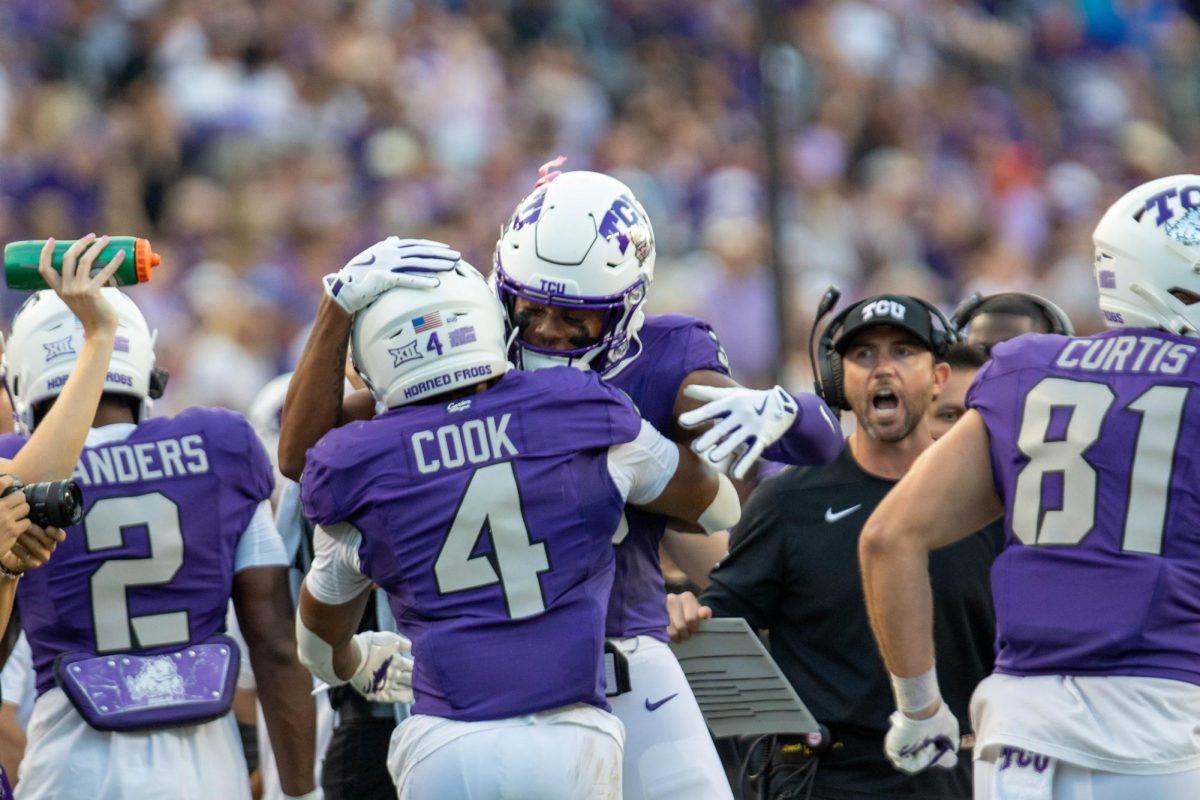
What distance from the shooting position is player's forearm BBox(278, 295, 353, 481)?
4.25 m

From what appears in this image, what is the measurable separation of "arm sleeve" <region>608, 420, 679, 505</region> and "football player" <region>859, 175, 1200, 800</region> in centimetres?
47

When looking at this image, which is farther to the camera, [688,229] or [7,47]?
[688,229]

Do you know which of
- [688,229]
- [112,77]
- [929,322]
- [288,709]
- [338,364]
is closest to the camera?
[338,364]

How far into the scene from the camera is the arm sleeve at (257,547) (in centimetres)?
488

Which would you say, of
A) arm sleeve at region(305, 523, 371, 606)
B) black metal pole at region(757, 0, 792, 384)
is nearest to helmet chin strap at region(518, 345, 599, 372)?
arm sleeve at region(305, 523, 371, 606)

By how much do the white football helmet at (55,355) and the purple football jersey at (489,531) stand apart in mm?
994

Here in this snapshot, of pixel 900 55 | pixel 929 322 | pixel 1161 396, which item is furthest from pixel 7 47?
pixel 1161 396

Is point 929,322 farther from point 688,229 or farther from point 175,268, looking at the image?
point 688,229

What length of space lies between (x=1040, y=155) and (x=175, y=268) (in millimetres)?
7548

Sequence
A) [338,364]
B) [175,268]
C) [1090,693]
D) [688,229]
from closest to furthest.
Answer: [1090,693] < [338,364] < [175,268] < [688,229]

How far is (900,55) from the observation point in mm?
16406

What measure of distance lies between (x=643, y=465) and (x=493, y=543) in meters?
0.38

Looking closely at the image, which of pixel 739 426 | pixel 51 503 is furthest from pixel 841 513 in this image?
pixel 51 503

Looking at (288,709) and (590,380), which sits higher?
(590,380)
